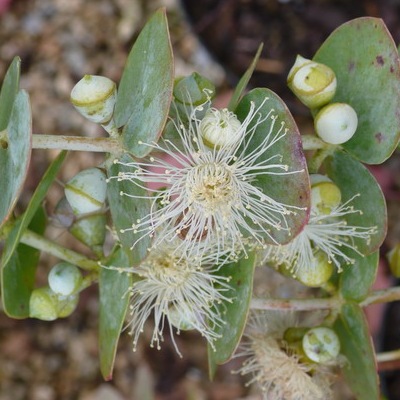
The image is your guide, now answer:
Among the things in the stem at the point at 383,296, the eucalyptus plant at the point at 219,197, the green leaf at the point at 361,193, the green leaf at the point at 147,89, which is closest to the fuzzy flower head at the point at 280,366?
the eucalyptus plant at the point at 219,197

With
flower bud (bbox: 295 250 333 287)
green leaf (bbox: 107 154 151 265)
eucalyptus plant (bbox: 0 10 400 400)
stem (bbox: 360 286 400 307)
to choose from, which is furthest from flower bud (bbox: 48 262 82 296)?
stem (bbox: 360 286 400 307)

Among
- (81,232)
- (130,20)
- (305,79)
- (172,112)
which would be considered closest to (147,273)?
(81,232)

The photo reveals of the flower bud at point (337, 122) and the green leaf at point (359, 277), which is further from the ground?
the flower bud at point (337, 122)

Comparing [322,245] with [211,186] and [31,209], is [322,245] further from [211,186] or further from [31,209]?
[31,209]

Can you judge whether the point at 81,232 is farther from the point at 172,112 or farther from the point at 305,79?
the point at 305,79

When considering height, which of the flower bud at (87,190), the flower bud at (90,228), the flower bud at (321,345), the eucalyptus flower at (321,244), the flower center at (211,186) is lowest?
the flower bud at (321,345)

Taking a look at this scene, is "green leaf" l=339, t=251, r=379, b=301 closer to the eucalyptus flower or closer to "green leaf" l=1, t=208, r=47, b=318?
the eucalyptus flower

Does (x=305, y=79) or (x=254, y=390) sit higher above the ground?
(x=305, y=79)

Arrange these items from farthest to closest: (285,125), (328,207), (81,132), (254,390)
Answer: (81,132) → (254,390) → (328,207) → (285,125)

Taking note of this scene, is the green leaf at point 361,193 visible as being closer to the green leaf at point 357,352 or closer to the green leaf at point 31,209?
the green leaf at point 357,352

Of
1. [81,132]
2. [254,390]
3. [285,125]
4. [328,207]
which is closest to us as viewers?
[285,125]
